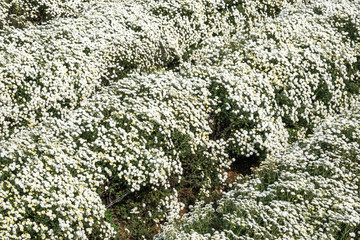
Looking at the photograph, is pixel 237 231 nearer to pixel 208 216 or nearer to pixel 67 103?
pixel 208 216

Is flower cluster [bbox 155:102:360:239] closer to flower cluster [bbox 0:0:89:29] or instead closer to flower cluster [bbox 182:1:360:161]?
flower cluster [bbox 182:1:360:161]

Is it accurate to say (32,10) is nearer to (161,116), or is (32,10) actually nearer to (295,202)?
(161,116)

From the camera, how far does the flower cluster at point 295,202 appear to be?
6.25 m

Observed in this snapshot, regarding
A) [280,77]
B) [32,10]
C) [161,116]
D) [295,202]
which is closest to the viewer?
[295,202]

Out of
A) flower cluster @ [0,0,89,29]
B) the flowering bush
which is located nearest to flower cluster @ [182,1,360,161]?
the flowering bush

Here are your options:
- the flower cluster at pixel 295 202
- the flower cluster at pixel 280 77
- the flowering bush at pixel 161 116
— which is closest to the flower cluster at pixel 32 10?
the flowering bush at pixel 161 116

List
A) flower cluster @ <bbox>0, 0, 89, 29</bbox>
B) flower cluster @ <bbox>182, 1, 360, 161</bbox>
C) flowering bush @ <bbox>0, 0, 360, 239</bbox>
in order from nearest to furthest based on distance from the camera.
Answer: flowering bush @ <bbox>0, 0, 360, 239</bbox> → flower cluster @ <bbox>182, 1, 360, 161</bbox> → flower cluster @ <bbox>0, 0, 89, 29</bbox>

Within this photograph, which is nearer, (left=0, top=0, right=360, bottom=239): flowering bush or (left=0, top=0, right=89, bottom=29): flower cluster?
(left=0, top=0, right=360, bottom=239): flowering bush

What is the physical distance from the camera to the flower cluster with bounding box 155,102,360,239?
6.25 m

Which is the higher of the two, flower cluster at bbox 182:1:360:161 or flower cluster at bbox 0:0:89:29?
flower cluster at bbox 182:1:360:161

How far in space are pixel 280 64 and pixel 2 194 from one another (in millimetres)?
8172

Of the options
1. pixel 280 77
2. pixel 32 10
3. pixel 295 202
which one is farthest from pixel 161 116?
pixel 32 10

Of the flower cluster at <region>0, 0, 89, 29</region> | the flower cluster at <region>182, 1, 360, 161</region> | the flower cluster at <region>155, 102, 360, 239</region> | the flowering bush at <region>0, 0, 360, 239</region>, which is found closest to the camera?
the flower cluster at <region>155, 102, 360, 239</region>

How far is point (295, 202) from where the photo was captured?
707 centimetres
